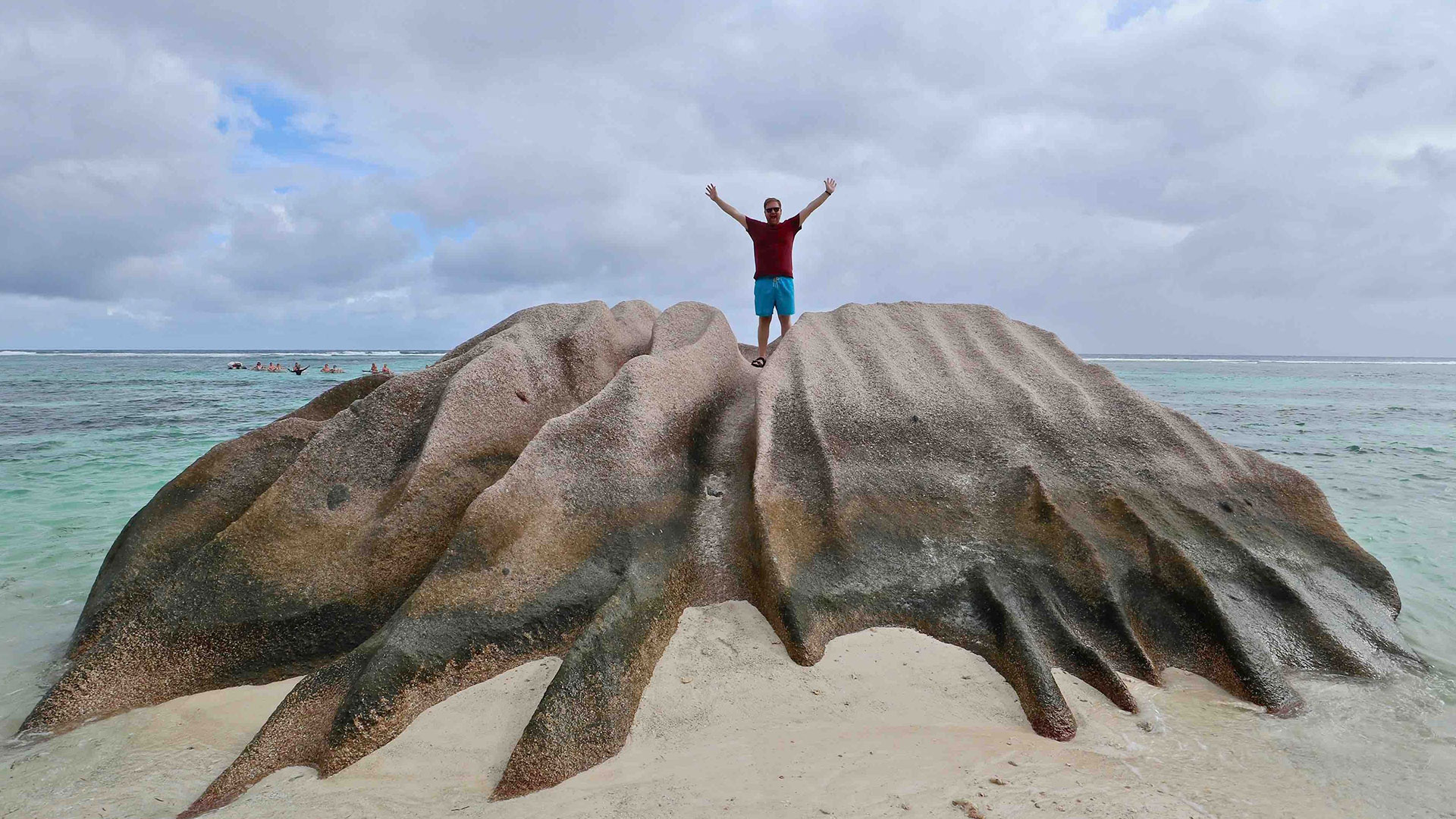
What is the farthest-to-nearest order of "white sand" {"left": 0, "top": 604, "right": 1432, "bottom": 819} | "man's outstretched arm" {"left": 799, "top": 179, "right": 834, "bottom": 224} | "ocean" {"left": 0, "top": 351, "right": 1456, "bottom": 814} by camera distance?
1. "man's outstretched arm" {"left": 799, "top": 179, "right": 834, "bottom": 224}
2. "ocean" {"left": 0, "top": 351, "right": 1456, "bottom": 814}
3. "white sand" {"left": 0, "top": 604, "right": 1432, "bottom": 819}

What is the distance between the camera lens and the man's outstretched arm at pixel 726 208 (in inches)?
273

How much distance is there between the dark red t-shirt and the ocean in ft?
15.3

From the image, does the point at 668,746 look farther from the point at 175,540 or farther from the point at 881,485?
the point at 175,540

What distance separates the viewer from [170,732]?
2908mm

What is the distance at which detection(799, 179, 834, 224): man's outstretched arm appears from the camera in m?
6.62

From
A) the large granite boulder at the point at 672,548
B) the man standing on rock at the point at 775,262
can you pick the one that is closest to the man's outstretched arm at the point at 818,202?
the man standing on rock at the point at 775,262

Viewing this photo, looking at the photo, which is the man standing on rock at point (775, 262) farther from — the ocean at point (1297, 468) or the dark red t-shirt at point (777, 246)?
the ocean at point (1297, 468)

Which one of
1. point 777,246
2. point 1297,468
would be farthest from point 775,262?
point 1297,468

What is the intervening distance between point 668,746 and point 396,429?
7.47ft

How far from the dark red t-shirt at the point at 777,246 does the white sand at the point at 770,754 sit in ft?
13.6

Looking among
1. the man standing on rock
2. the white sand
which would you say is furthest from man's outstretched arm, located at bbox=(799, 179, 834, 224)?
the white sand

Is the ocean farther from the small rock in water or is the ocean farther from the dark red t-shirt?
the dark red t-shirt

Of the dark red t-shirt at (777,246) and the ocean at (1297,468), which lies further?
the dark red t-shirt at (777,246)

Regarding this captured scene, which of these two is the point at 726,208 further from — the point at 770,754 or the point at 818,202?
the point at 770,754
